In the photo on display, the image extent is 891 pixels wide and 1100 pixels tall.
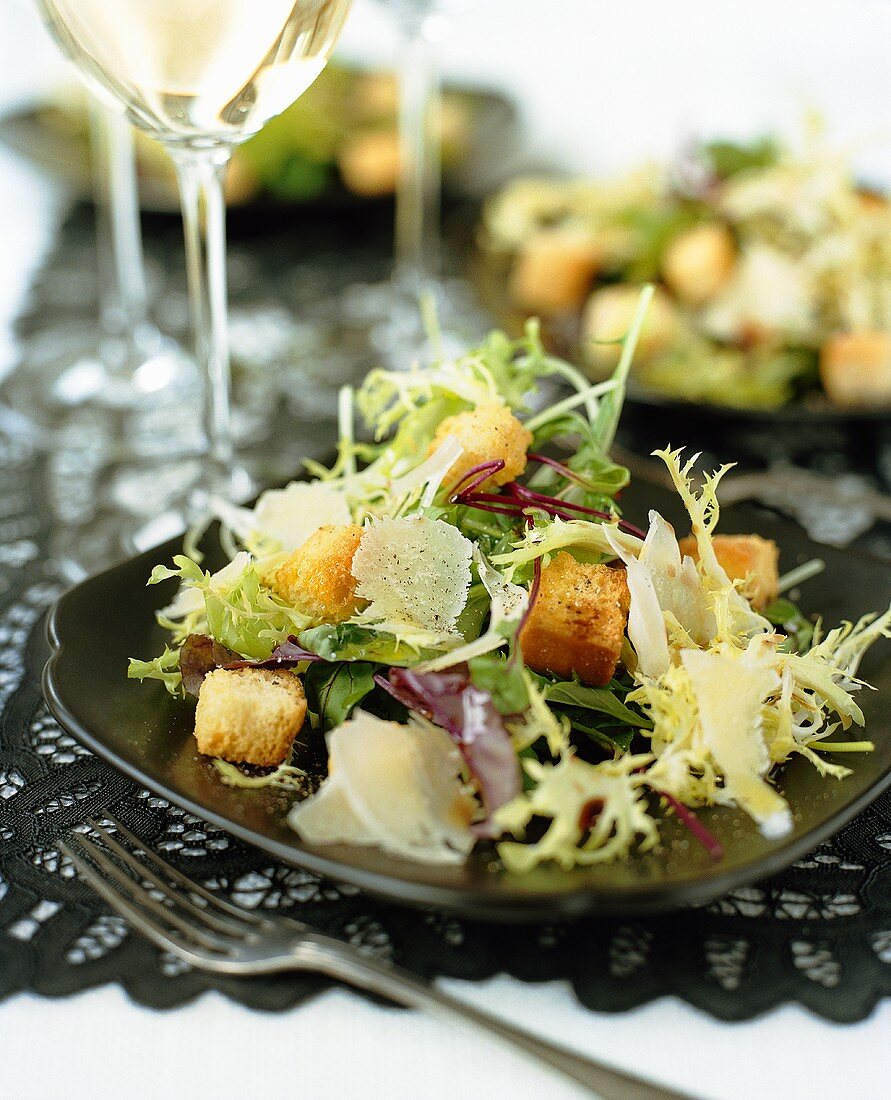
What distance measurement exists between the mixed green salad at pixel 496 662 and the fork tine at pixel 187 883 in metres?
0.08

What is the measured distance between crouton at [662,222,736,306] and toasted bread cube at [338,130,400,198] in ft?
2.01

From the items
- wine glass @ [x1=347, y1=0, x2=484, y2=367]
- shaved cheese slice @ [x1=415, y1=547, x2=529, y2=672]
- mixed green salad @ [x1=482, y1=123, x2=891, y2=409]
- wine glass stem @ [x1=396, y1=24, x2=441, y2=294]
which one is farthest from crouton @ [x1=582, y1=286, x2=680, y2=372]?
shaved cheese slice @ [x1=415, y1=547, x2=529, y2=672]

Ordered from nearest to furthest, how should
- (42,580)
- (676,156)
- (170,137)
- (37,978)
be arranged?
(37,978) < (170,137) < (42,580) < (676,156)

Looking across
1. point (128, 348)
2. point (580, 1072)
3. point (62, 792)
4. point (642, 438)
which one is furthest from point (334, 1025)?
point (128, 348)

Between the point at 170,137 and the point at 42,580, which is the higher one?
the point at 170,137

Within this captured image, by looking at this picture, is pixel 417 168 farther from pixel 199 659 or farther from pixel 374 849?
pixel 374 849

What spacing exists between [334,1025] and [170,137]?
0.82 meters

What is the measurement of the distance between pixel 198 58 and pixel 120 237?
0.93 meters

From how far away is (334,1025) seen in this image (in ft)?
2.80

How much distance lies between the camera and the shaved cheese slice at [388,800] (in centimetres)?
83

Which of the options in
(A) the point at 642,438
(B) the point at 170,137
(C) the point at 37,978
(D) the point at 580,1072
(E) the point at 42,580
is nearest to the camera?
(D) the point at 580,1072

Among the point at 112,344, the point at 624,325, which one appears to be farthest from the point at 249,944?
the point at 112,344

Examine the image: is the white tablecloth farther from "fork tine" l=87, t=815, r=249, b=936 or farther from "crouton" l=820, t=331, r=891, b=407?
"crouton" l=820, t=331, r=891, b=407

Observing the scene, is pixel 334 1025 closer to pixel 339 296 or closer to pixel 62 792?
pixel 62 792
